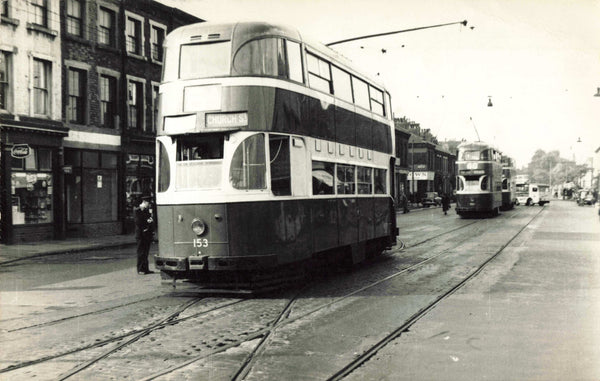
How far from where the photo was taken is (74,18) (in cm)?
2425

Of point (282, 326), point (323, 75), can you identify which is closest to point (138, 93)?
point (323, 75)

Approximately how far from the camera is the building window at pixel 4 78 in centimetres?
2072

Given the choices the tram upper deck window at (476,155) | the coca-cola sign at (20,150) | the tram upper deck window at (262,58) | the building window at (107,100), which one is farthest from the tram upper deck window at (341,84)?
the tram upper deck window at (476,155)

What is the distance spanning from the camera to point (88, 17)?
81.3 feet

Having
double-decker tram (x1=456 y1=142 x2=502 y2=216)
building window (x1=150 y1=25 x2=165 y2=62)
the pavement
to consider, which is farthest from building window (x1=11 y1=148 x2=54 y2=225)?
double-decker tram (x1=456 y1=142 x2=502 y2=216)

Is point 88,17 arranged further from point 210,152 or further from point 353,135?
point 210,152

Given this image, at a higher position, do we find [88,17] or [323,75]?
[88,17]

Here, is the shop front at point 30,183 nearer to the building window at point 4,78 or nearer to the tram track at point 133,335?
the building window at point 4,78

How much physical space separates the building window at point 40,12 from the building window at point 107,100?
12.0 feet

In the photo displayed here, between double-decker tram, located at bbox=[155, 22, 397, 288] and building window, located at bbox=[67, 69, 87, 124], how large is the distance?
15.2 m

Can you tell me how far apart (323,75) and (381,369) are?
23.9 ft

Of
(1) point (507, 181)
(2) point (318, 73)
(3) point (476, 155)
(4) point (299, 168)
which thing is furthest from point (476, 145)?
(4) point (299, 168)

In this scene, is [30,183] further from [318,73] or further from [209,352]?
[209,352]

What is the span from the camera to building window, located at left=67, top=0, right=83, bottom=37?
24.0m
